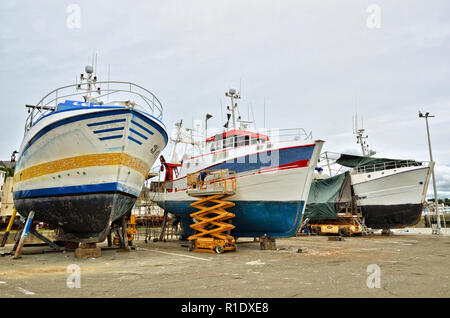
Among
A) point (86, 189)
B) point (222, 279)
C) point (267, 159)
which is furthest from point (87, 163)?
point (267, 159)

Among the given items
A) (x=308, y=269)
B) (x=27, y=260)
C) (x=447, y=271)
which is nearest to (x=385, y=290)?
(x=308, y=269)

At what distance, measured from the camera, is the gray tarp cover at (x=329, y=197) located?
78.5ft

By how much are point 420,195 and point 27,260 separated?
23.4 m

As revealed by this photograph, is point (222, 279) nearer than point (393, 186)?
Yes

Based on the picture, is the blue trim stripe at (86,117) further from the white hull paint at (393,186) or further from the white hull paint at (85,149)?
the white hull paint at (393,186)

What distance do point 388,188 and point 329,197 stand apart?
422cm

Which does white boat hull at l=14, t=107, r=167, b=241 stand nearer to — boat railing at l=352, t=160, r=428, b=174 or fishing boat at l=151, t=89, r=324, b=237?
fishing boat at l=151, t=89, r=324, b=237

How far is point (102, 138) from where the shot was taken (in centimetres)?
947

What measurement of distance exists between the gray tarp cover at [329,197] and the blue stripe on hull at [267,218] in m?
12.5

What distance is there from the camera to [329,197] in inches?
955

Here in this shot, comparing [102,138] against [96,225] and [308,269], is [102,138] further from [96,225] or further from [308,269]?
[308,269]

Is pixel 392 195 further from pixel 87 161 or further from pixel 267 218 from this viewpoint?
pixel 87 161

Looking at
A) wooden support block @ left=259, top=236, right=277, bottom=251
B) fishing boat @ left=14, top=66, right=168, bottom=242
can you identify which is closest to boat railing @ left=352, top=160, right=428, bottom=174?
wooden support block @ left=259, top=236, right=277, bottom=251

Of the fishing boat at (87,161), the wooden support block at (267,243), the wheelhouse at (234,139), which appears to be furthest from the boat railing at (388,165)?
the fishing boat at (87,161)
